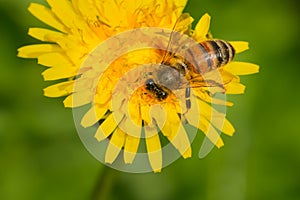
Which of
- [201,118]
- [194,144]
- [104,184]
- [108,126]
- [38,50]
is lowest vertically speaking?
[194,144]

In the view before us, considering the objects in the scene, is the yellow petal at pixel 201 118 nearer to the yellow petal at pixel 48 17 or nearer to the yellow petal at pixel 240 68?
the yellow petal at pixel 240 68

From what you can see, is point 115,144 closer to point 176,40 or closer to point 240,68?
point 176,40

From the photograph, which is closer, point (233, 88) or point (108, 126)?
point (108, 126)

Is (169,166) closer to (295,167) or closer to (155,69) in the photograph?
(295,167)

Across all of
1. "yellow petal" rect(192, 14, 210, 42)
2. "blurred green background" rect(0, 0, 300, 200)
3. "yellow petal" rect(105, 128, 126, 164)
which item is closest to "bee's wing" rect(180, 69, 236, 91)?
"yellow petal" rect(192, 14, 210, 42)

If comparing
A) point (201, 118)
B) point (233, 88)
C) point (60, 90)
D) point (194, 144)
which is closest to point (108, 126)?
point (60, 90)

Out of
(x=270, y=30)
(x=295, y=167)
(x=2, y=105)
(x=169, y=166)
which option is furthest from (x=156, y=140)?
(x=270, y=30)
